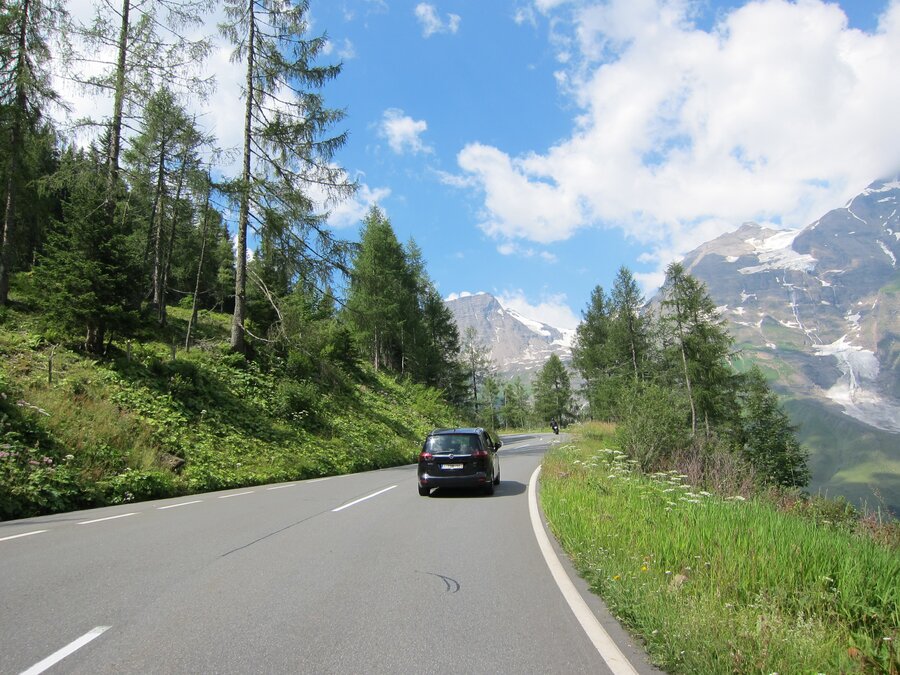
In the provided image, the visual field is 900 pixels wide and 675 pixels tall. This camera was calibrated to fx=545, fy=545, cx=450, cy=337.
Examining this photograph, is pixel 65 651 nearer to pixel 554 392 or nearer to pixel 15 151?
pixel 15 151

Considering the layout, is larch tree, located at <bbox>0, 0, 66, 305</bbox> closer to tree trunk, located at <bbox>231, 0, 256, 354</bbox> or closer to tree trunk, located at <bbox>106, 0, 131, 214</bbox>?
tree trunk, located at <bbox>106, 0, 131, 214</bbox>

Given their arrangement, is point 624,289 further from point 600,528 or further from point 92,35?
point 600,528

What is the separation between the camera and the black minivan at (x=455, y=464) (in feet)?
40.9

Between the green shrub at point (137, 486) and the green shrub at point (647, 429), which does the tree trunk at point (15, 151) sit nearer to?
the green shrub at point (137, 486)

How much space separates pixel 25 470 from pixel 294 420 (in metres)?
10.5

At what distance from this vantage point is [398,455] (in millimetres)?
24266

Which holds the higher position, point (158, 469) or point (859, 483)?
point (158, 469)

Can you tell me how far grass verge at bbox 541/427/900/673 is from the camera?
131 inches

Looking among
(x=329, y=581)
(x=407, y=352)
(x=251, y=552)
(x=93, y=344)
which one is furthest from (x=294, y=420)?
(x=407, y=352)

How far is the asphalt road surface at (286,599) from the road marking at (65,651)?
13mm

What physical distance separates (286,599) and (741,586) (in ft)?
12.9

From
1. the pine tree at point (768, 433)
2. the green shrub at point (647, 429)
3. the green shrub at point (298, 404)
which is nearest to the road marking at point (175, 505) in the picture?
the green shrub at point (298, 404)

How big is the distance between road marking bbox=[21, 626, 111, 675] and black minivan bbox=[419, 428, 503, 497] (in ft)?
28.5

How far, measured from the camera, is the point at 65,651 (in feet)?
12.1
